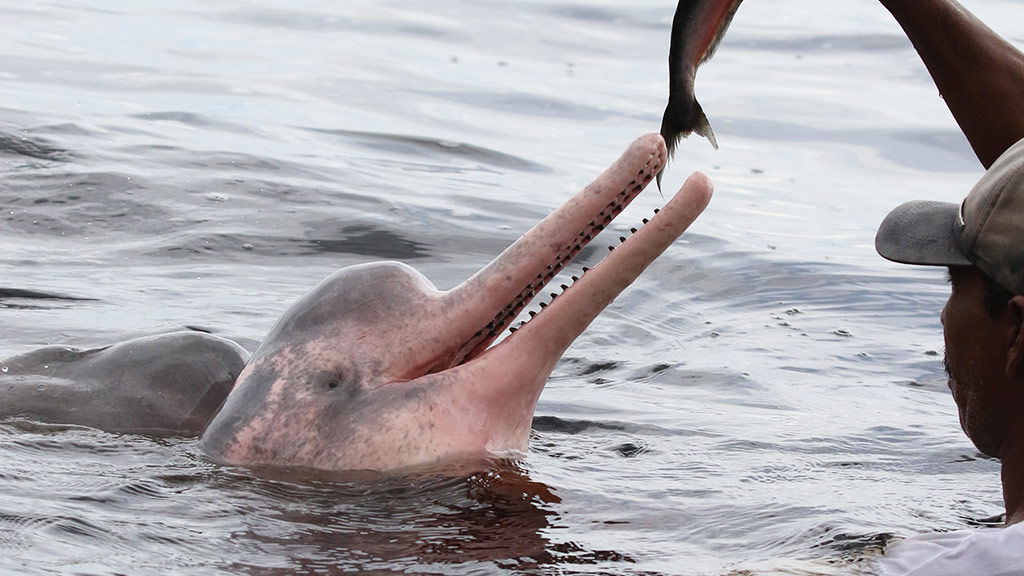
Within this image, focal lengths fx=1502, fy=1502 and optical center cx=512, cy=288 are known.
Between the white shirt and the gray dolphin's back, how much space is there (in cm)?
316

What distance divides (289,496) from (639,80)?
13238mm

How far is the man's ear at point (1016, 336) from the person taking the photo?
380 centimetres

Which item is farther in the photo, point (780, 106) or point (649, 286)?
point (780, 106)

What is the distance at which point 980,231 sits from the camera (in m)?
3.93

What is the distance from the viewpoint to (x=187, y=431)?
6.23 meters

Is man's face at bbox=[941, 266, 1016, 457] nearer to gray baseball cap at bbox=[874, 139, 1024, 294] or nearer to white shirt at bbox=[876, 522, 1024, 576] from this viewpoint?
gray baseball cap at bbox=[874, 139, 1024, 294]

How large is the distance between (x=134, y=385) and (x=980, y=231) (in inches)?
148

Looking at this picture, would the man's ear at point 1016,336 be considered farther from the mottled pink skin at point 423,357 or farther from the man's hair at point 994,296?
the mottled pink skin at point 423,357

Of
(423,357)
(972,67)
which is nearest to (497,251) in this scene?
(423,357)

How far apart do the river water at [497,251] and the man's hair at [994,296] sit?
0.88 m

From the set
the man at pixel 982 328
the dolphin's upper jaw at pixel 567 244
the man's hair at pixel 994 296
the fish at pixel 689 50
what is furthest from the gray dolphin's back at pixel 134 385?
the man's hair at pixel 994 296

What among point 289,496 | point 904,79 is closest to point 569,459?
point 289,496

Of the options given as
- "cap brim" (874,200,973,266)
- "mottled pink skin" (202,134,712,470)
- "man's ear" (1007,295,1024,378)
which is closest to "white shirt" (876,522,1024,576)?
"man's ear" (1007,295,1024,378)

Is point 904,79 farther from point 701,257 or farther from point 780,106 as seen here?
point 701,257
